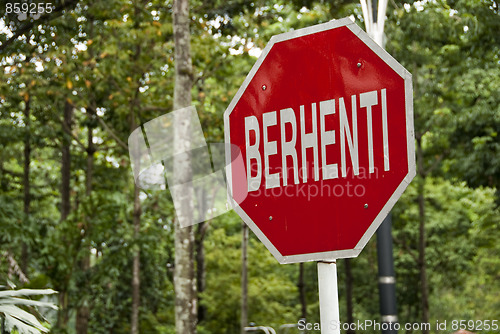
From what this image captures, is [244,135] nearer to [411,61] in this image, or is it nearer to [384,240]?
[384,240]

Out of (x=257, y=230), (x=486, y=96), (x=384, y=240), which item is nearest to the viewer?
(x=257, y=230)

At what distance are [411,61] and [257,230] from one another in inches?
677

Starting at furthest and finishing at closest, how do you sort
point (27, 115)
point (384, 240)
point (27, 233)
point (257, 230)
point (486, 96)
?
point (27, 115) < point (486, 96) < point (27, 233) < point (384, 240) < point (257, 230)

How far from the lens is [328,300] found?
6.45 feet

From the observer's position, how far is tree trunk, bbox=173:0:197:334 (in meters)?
9.02

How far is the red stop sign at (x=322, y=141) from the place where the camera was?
75.2 inches

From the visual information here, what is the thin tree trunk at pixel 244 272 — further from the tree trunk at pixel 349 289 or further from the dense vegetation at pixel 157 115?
the tree trunk at pixel 349 289

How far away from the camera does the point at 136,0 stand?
14938 mm

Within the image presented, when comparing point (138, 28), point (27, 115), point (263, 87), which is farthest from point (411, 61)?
point (263, 87)

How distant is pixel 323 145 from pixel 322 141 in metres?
0.01

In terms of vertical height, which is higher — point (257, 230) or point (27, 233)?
point (27, 233)

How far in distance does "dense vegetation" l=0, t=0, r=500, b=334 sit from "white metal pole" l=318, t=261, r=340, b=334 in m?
7.48

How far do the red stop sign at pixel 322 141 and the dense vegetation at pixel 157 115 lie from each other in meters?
7.36

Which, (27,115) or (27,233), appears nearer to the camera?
(27,233)
